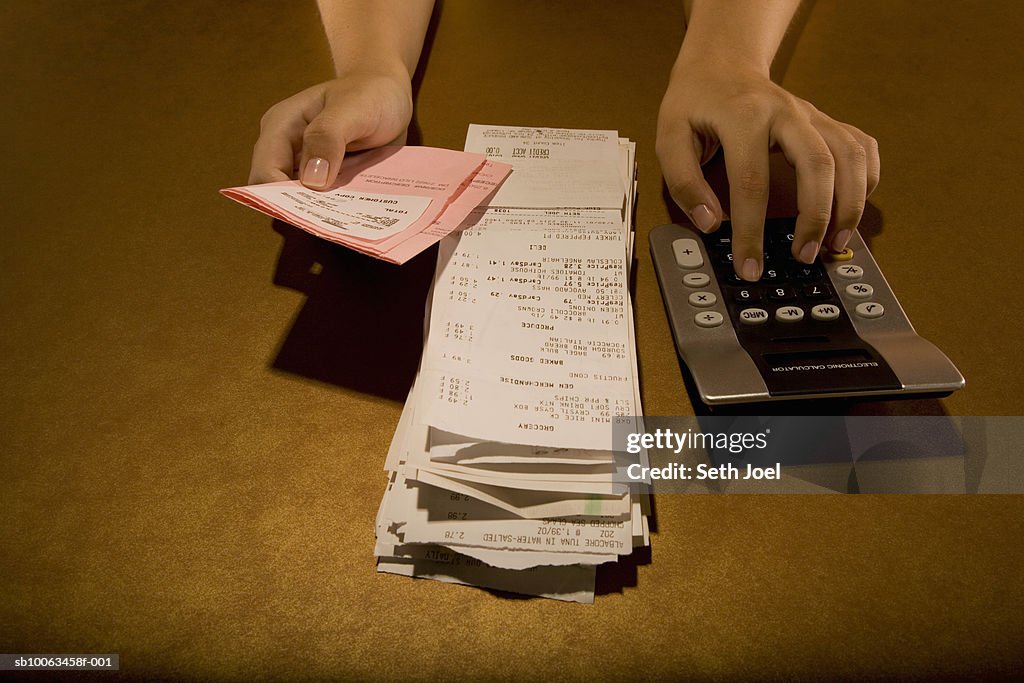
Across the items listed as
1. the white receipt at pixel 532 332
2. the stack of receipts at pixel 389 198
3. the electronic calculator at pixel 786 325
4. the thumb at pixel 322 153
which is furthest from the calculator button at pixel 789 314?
the thumb at pixel 322 153

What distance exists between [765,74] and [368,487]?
510mm

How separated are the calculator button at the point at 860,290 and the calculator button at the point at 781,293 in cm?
4

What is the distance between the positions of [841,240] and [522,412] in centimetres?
28

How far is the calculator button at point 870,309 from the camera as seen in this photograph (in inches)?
17.9

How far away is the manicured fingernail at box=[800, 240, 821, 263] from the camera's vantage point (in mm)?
491

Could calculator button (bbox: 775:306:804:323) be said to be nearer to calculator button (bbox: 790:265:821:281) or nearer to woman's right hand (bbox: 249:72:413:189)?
calculator button (bbox: 790:265:821:281)

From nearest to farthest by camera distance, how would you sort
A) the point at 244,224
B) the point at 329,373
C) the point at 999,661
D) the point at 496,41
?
the point at 999,661
the point at 329,373
the point at 244,224
the point at 496,41

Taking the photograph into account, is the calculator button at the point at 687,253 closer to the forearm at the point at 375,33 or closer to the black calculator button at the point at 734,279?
the black calculator button at the point at 734,279

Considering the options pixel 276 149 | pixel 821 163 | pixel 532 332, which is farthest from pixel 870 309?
pixel 276 149

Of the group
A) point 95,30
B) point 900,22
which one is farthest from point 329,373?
point 900,22

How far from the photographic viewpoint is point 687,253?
0.51m

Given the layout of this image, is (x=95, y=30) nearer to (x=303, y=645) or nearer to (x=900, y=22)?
(x=303, y=645)

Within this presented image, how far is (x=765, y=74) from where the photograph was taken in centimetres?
62

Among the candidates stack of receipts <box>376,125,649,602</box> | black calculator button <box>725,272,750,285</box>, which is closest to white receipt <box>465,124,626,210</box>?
stack of receipts <box>376,125,649,602</box>
